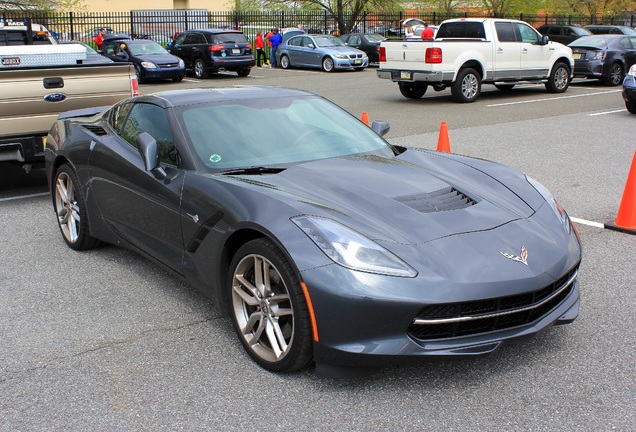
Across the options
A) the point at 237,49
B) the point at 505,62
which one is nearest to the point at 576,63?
the point at 505,62

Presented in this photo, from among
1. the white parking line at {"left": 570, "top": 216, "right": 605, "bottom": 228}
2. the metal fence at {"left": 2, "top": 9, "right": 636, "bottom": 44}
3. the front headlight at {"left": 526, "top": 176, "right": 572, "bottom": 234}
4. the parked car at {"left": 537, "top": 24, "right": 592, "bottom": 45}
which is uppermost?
the metal fence at {"left": 2, "top": 9, "right": 636, "bottom": 44}

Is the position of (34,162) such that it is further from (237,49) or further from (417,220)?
(237,49)

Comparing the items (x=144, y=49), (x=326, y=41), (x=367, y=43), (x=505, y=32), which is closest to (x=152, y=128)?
(x=505, y=32)

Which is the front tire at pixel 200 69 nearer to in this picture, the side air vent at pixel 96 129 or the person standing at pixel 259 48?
the person standing at pixel 259 48

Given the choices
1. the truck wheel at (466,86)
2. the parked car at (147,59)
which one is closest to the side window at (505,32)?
the truck wheel at (466,86)

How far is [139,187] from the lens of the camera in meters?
4.80

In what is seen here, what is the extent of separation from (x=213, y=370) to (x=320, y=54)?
24438mm

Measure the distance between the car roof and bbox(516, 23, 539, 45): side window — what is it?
14.2 metres

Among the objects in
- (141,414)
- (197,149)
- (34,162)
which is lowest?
(141,414)

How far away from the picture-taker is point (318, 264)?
11.1 ft

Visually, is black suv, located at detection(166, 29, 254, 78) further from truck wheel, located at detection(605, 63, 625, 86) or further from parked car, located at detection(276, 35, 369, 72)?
truck wheel, located at detection(605, 63, 625, 86)

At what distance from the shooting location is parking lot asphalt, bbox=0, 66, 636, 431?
331cm

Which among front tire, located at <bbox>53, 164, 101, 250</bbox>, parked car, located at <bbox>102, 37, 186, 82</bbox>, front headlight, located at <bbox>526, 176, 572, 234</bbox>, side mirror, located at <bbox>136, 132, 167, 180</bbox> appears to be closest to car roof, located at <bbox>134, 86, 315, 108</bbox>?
side mirror, located at <bbox>136, 132, 167, 180</bbox>

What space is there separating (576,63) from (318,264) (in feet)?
65.0
